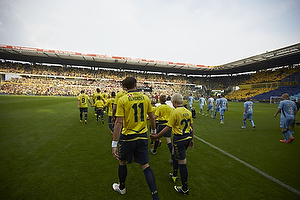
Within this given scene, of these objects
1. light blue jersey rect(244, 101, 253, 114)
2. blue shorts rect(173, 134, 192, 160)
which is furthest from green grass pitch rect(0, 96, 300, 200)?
light blue jersey rect(244, 101, 253, 114)

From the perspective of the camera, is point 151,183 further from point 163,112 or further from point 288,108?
point 288,108

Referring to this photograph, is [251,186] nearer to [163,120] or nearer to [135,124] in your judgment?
[163,120]

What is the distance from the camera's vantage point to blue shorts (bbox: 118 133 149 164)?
8.00 ft

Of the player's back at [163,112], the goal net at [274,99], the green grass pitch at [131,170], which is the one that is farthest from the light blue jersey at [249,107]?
the goal net at [274,99]

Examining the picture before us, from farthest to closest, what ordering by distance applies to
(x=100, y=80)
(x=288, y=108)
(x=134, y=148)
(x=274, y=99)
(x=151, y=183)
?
1. (x=100, y=80)
2. (x=274, y=99)
3. (x=288, y=108)
4. (x=134, y=148)
5. (x=151, y=183)

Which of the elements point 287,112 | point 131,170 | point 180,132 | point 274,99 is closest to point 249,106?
point 287,112

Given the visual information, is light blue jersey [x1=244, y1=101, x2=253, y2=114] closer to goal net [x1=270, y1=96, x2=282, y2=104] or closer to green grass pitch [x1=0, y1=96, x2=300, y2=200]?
green grass pitch [x1=0, y1=96, x2=300, y2=200]

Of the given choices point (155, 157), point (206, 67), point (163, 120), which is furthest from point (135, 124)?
point (206, 67)

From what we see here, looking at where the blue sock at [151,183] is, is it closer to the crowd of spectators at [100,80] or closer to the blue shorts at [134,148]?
the blue shorts at [134,148]

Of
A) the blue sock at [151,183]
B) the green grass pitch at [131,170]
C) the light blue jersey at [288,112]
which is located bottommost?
the green grass pitch at [131,170]

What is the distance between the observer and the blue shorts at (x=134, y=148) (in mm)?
2438

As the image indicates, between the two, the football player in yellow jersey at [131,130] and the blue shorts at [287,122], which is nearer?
the football player in yellow jersey at [131,130]

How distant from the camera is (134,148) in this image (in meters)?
2.44

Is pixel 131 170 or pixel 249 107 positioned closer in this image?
pixel 131 170
